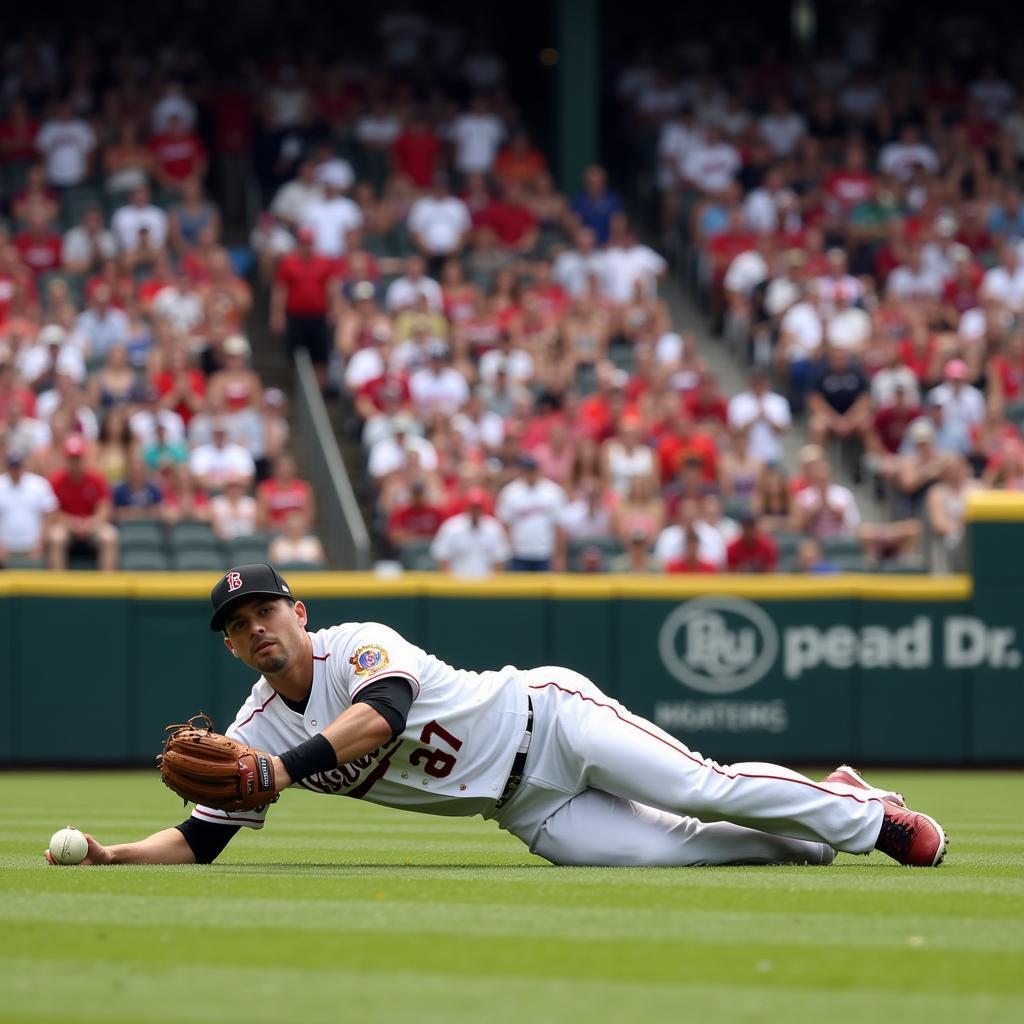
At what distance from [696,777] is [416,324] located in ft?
40.8

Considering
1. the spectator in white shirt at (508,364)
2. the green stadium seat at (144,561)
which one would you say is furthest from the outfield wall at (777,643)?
the spectator in white shirt at (508,364)

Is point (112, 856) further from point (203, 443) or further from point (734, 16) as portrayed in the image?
point (734, 16)

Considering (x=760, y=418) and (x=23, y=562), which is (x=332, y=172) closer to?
(x=760, y=418)

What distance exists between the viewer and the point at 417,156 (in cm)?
2202

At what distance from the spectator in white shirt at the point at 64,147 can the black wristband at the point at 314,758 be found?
15.8 meters

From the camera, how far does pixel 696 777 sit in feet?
21.2

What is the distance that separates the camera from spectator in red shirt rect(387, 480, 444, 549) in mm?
16344

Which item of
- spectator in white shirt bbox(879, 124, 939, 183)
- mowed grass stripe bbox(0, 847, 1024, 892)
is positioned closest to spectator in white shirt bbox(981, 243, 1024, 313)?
spectator in white shirt bbox(879, 124, 939, 183)

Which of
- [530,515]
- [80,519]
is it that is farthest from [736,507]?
[80,519]

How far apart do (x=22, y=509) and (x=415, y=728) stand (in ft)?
31.4

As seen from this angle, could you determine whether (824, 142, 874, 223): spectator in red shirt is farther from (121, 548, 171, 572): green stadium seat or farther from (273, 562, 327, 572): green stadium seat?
(121, 548, 171, 572): green stadium seat

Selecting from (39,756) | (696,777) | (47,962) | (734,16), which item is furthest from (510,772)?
(734,16)

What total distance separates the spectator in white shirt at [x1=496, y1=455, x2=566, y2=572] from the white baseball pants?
9.26 m

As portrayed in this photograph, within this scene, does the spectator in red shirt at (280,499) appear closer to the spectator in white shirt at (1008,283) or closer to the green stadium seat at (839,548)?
the green stadium seat at (839,548)
